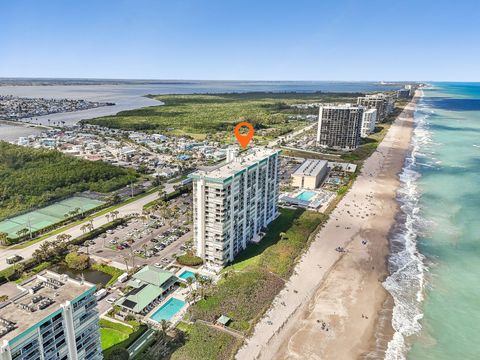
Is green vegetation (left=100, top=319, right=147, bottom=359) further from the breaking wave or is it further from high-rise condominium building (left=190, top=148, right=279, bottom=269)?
the breaking wave

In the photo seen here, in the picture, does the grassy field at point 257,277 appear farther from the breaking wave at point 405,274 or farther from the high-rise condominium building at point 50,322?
the high-rise condominium building at point 50,322

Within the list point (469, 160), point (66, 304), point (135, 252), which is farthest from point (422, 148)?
point (66, 304)

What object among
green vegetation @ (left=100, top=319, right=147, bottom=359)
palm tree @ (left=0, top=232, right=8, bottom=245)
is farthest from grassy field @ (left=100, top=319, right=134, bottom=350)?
palm tree @ (left=0, top=232, right=8, bottom=245)

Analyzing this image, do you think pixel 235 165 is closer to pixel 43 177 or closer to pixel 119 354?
pixel 119 354

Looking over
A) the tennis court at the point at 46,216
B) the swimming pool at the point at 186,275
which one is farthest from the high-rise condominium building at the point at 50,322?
the tennis court at the point at 46,216

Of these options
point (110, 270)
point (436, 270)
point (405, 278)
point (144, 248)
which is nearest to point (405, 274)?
point (405, 278)
